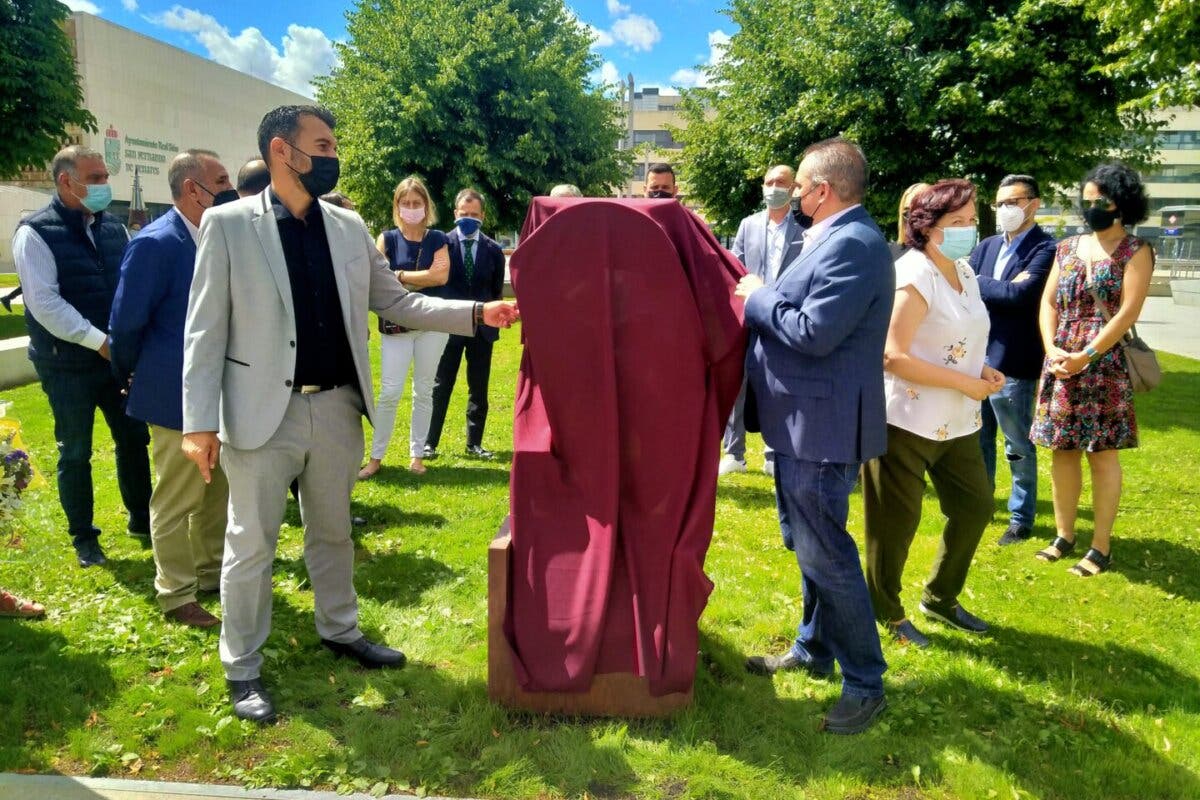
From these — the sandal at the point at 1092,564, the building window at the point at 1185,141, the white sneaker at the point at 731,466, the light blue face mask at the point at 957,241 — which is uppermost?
the building window at the point at 1185,141

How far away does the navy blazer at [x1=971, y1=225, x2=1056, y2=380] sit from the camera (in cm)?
532

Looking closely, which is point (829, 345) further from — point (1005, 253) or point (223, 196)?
point (1005, 253)

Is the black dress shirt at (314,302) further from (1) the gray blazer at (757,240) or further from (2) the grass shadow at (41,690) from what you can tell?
(1) the gray blazer at (757,240)

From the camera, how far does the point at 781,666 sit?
374 centimetres

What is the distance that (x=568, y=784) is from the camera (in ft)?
9.57

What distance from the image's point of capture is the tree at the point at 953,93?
1206 cm

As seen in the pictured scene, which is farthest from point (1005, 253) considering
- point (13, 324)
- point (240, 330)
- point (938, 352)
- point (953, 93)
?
point (13, 324)

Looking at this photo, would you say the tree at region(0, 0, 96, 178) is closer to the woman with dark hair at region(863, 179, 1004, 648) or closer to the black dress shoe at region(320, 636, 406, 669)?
the black dress shoe at region(320, 636, 406, 669)

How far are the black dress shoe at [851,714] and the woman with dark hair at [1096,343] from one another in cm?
237

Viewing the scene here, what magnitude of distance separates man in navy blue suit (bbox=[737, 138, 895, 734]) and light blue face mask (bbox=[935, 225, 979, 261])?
35.6 inches

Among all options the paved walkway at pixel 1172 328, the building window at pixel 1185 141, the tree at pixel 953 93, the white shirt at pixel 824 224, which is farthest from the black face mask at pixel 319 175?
the building window at pixel 1185 141

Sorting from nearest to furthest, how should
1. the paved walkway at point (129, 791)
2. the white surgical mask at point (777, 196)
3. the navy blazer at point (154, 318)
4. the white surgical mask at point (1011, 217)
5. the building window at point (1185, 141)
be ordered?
the paved walkway at point (129, 791) → the navy blazer at point (154, 318) → the white surgical mask at point (1011, 217) → the white surgical mask at point (777, 196) → the building window at point (1185, 141)

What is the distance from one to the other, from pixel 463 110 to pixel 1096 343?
75.1 ft

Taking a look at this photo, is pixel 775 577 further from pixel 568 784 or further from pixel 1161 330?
pixel 1161 330
